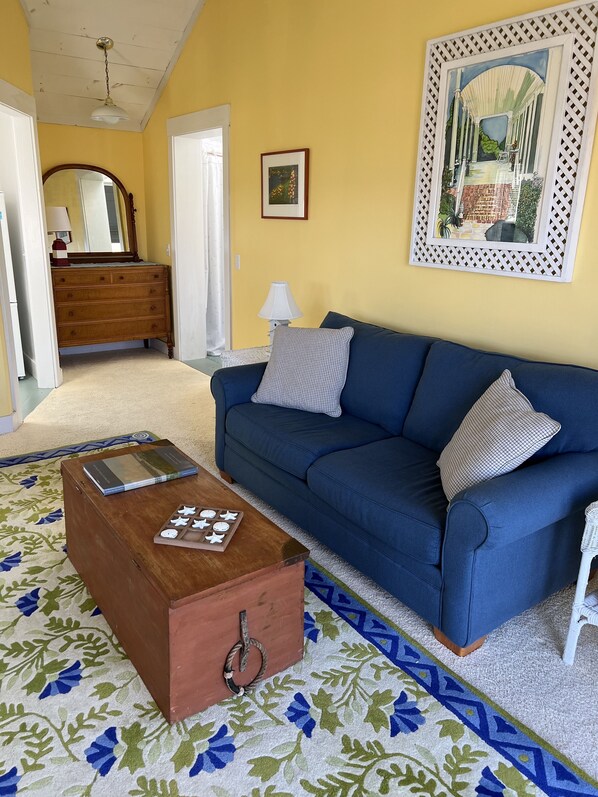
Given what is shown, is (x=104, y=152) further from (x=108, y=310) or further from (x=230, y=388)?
(x=230, y=388)

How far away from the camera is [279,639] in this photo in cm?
186

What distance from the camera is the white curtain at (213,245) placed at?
5809mm

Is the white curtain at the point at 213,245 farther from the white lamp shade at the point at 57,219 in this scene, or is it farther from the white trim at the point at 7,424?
the white trim at the point at 7,424

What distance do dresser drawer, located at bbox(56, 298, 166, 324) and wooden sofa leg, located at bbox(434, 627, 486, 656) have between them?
4571 millimetres

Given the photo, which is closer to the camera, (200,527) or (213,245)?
(200,527)

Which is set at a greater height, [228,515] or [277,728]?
[228,515]

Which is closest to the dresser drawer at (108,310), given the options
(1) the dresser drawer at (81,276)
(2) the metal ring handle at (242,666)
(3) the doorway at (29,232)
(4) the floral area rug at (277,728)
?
(1) the dresser drawer at (81,276)

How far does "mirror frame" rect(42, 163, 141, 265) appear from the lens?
5.71m

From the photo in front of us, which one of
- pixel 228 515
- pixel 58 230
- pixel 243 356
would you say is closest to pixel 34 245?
pixel 58 230

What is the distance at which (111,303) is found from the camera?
5676 mm

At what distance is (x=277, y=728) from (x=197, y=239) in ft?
15.9

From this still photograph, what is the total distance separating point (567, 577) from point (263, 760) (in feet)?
4.26

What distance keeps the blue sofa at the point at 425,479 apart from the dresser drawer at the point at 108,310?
2.92 metres

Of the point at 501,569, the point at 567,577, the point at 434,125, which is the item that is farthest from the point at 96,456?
the point at 434,125
